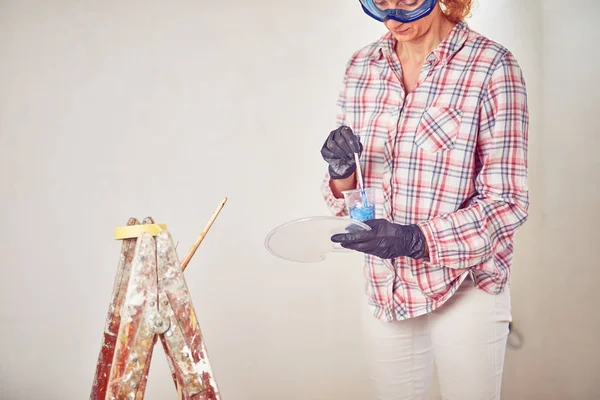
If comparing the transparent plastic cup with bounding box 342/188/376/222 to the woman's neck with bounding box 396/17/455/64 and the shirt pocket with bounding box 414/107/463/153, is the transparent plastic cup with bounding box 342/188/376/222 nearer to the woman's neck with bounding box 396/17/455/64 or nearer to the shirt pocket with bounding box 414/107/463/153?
the shirt pocket with bounding box 414/107/463/153

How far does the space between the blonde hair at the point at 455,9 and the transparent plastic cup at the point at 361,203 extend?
0.59 metres

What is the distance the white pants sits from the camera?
5.67ft

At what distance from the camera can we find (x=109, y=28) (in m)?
2.84

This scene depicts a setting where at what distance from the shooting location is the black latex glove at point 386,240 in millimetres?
1653

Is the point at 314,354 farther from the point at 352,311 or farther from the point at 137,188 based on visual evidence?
the point at 137,188

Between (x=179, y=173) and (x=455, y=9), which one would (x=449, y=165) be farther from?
(x=179, y=173)

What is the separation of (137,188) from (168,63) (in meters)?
0.60

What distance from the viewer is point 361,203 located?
1.73 m

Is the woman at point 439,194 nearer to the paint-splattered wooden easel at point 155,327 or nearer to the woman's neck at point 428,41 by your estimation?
the woman's neck at point 428,41

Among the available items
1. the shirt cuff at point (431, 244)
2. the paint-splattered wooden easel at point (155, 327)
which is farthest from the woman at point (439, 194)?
the paint-splattered wooden easel at point (155, 327)

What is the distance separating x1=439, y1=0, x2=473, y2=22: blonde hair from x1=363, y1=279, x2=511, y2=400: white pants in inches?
31.1

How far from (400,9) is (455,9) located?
0.21 metres

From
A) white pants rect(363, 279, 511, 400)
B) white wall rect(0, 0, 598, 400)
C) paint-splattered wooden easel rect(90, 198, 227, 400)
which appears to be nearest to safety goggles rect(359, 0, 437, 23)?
white pants rect(363, 279, 511, 400)

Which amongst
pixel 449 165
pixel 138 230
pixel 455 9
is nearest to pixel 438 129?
pixel 449 165
